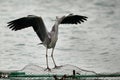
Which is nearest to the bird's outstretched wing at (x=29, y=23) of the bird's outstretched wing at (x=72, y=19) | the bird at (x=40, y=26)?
the bird at (x=40, y=26)

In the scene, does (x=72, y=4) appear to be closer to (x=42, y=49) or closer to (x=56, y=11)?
(x=56, y=11)

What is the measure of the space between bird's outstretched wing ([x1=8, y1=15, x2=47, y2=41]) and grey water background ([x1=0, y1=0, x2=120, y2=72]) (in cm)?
166

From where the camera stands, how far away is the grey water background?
43.3 ft

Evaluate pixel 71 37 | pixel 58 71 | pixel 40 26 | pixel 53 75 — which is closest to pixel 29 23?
pixel 40 26

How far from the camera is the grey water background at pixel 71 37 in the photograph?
13.2 metres

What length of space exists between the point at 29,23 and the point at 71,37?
21.1ft

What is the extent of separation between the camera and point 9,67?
12602mm

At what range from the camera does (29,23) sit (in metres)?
10.2

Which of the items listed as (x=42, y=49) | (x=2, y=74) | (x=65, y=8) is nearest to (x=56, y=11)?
(x=65, y=8)

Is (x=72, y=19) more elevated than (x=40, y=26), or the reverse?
(x=72, y=19)

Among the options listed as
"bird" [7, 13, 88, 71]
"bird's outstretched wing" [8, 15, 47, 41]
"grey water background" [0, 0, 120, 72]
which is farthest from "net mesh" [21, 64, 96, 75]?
"grey water background" [0, 0, 120, 72]

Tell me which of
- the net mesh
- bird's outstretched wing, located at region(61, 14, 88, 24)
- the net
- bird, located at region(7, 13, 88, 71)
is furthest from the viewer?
bird's outstretched wing, located at region(61, 14, 88, 24)

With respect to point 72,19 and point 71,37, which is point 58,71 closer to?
point 72,19

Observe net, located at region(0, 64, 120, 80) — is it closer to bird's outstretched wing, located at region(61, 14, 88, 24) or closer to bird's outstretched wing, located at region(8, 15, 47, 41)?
bird's outstretched wing, located at region(8, 15, 47, 41)
